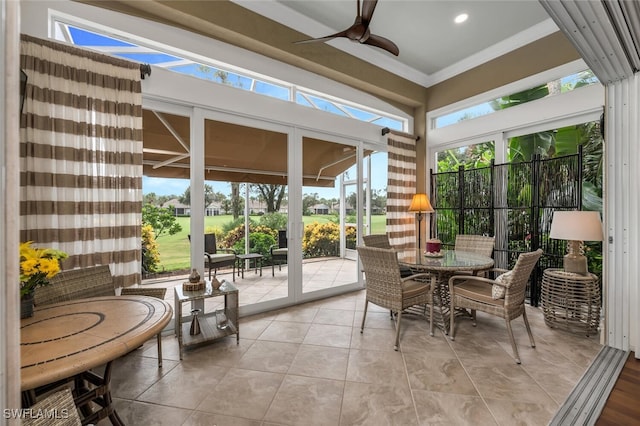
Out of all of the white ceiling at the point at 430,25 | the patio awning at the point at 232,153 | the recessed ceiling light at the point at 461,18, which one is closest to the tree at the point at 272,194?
the patio awning at the point at 232,153

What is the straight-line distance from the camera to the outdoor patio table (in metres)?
Result: 2.89

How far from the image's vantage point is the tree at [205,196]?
3.32 metres

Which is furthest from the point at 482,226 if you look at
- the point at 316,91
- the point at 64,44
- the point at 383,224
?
the point at 64,44

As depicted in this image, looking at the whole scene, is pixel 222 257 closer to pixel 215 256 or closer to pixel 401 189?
pixel 215 256

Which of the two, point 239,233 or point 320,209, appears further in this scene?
point 320,209

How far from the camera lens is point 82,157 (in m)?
2.58

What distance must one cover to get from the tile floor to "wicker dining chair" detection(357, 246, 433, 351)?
380 mm

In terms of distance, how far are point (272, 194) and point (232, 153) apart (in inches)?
30.0

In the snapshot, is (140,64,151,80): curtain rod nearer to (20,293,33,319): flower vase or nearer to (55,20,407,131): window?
(55,20,407,131): window

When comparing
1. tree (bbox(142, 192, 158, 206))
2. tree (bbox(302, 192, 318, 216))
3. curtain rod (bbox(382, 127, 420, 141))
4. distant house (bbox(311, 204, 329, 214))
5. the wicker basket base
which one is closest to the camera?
the wicker basket base

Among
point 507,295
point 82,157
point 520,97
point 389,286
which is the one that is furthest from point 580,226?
point 82,157

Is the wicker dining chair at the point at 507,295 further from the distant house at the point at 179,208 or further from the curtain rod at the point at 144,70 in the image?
the curtain rod at the point at 144,70

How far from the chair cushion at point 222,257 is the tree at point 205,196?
0.74m

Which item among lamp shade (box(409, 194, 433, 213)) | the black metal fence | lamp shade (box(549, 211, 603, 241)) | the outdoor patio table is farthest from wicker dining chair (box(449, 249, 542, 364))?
lamp shade (box(409, 194, 433, 213))
